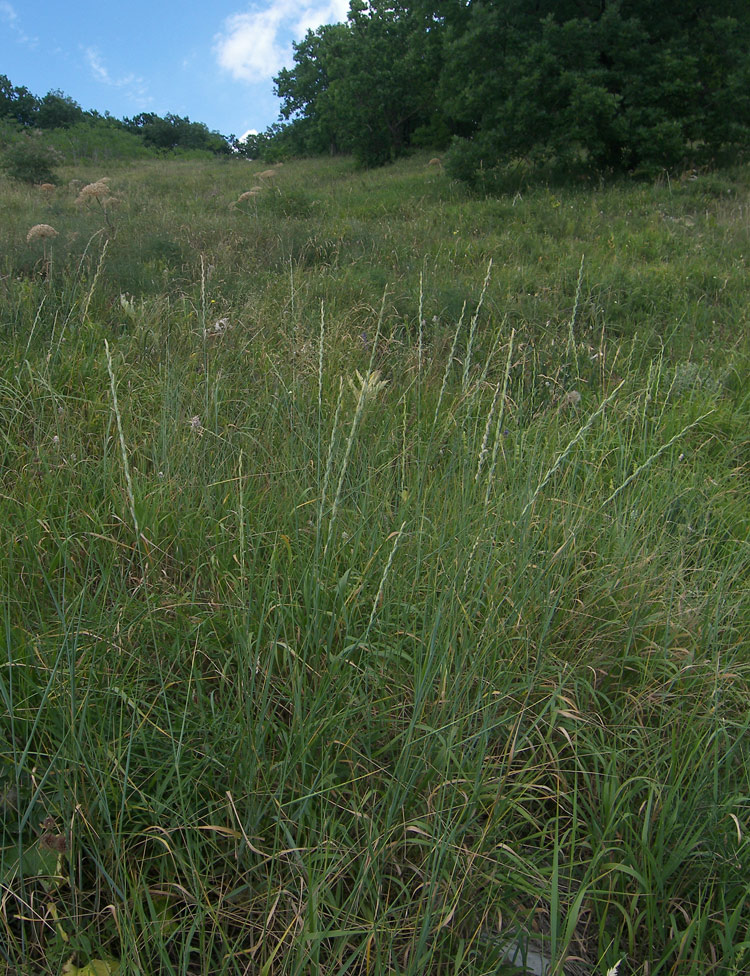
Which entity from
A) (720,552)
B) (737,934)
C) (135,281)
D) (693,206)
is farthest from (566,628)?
(693,206)

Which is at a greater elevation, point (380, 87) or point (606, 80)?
point (380, 87)

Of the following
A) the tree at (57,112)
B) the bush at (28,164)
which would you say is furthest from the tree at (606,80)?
the tree at (57,112)

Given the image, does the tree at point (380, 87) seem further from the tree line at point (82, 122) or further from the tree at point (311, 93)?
the tree line at point (82, 122)

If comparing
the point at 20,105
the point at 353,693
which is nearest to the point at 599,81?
the point at 353,693

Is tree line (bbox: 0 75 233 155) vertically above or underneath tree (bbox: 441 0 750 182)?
above

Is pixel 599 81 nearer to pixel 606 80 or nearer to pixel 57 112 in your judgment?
pixel 606 80

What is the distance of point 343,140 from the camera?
22.8 meters

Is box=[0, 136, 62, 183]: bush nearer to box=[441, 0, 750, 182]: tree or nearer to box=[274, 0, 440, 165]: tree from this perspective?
box=[441, 0, 750, 182]: tree

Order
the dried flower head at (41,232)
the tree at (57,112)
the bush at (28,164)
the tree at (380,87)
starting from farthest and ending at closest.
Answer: the tree at (57,112) → the tree at (380,87) → the bush at (28,164) → the dried flower head at (41,232)

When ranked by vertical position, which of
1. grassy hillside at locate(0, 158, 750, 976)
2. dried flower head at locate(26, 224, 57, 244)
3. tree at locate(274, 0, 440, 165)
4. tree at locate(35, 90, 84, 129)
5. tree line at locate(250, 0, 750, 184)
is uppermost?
tree at locate(35, 90, 84, 129)

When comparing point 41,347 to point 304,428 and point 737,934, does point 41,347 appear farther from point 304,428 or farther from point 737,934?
point 737,934

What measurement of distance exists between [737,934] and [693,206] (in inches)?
369

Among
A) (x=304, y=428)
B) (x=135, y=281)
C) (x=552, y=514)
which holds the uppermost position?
(x=135, y=281)

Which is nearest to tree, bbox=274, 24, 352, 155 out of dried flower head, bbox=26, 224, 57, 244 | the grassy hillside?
dried flower head, bbox=26, 224, 57, 244
